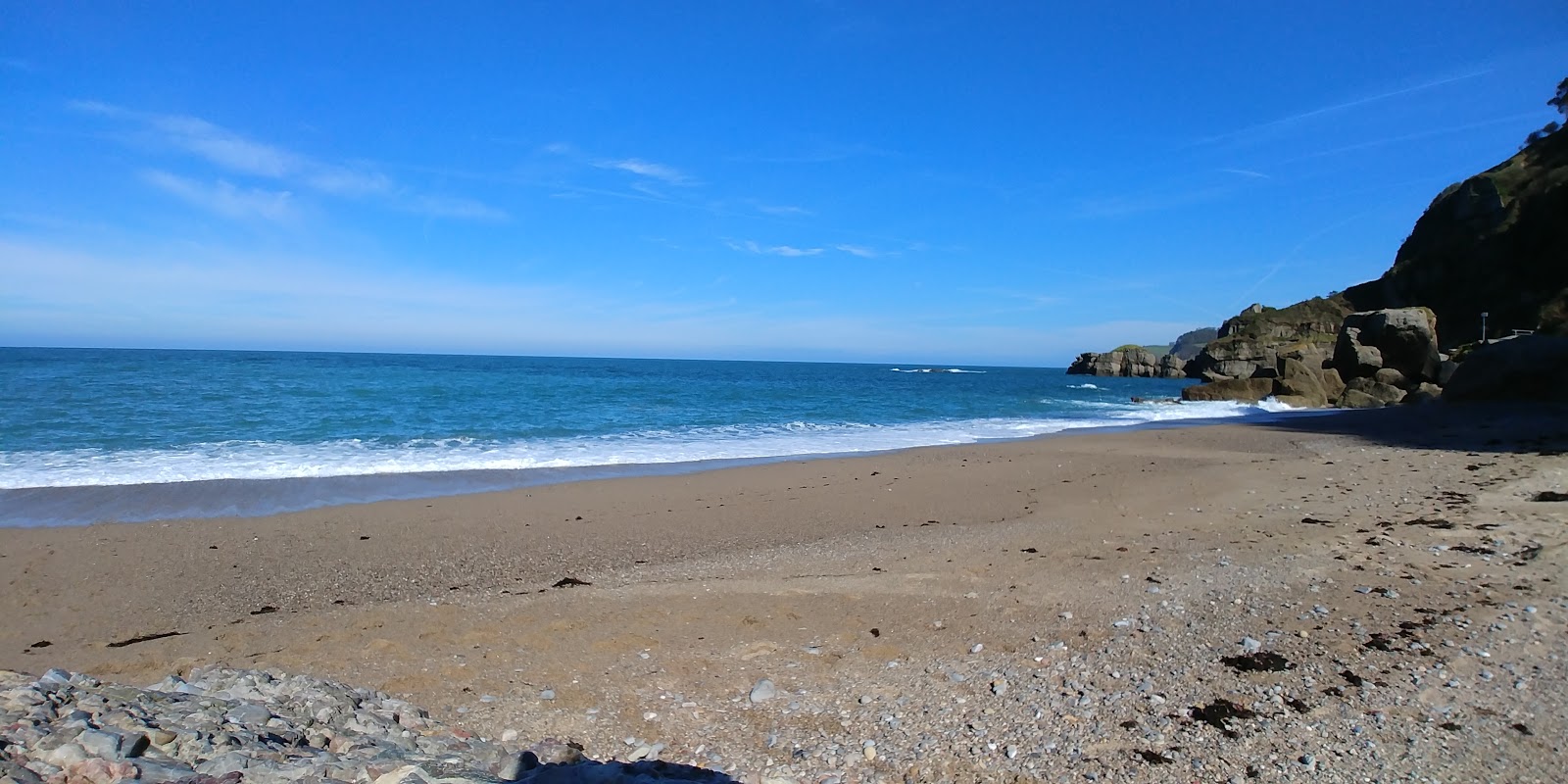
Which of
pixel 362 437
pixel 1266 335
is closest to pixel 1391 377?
pixel 362 437

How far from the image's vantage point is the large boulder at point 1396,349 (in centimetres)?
3503

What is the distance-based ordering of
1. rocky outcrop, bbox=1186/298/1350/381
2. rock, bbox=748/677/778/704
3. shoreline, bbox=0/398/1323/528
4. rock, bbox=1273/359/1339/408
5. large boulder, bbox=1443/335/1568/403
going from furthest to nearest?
rocky outcrop, bbox=1186/298/1350/381, rock, bbox=1273/359/1339/408, large boulder, bbox=1443/335/1568/403, shoreline, bbox=0/398/1323/528, rock, bbox=748/677/778/704

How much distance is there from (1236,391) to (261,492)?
39251 mm

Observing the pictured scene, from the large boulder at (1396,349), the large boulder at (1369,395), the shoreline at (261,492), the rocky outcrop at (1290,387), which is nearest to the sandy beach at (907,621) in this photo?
the shoreline at (261,492)

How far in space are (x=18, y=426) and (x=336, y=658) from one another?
19472mm

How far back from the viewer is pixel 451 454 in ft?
51.9

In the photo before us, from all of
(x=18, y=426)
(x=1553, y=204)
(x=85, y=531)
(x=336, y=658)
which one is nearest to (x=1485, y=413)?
(x=336, y=658)

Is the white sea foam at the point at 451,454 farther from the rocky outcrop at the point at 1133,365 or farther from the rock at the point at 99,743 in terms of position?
the rocky outcrop at the point at 1133,365

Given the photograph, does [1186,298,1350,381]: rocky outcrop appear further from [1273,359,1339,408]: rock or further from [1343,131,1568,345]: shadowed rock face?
[1273,359,1339,408]: rock

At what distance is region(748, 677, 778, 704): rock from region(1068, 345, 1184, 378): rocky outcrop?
4099 inches

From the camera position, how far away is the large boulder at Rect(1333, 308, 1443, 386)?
35031 mm

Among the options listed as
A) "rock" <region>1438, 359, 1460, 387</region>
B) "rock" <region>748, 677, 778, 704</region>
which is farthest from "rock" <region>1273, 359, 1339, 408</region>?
"rock" <region>748, 677, 778, 704</region>

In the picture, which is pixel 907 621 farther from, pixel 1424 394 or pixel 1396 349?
pixel 1396 349

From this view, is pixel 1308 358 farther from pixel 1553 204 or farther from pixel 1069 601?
pixel 1069 601
